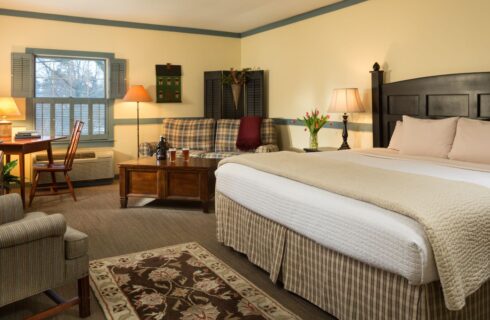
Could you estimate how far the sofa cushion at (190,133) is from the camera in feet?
21.6

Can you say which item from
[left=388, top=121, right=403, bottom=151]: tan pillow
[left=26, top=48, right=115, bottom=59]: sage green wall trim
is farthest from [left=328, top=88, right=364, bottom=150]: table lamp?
[left=26, top=48, right=115, bottom=59]: sage green wall trim

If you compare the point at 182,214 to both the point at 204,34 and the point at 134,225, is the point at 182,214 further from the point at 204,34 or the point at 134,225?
the point at 204,34

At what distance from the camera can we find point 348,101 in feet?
15.5

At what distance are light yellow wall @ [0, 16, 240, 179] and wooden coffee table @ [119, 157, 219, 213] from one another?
6.26ft

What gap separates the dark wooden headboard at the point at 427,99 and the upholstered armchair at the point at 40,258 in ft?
10.6

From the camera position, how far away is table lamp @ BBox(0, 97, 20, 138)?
4.96 meters

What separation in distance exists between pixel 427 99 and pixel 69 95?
4.82 m

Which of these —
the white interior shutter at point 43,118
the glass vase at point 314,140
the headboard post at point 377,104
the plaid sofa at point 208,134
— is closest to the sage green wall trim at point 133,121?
the plaid sofa at point 208,134

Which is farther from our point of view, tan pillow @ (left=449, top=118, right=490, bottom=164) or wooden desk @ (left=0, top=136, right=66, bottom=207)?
wooden desk @ (left=0, top=136, right=66, bottom=207)

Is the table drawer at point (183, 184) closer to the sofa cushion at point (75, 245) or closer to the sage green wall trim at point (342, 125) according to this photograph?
the sage green wall trim at point (342, 125)

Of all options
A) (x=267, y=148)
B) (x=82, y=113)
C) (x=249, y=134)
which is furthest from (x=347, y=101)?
(x=82, y=113)

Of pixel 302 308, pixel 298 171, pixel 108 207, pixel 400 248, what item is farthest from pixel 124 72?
pixel 400 248

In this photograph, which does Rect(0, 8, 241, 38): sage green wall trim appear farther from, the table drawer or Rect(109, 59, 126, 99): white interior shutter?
the table drawer

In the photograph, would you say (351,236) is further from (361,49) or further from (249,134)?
(249,134)
